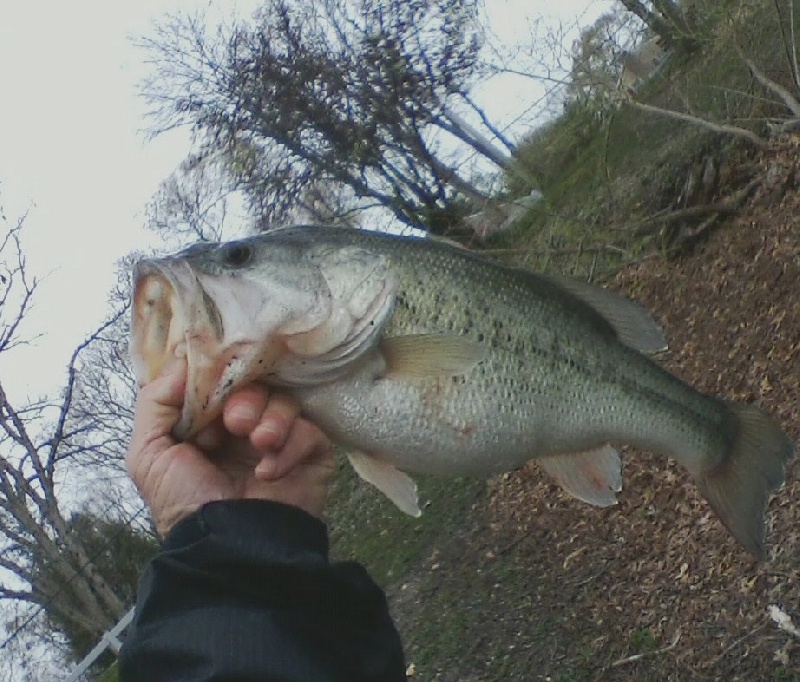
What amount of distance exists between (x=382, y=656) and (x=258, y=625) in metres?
0.32

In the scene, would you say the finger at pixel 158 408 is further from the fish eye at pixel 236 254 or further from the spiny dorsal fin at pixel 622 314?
the spiny dorsal fin at pixel 622 314

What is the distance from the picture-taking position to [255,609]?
1.79m

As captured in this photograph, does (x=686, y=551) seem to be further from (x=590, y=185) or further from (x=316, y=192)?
(x=316, y=192)

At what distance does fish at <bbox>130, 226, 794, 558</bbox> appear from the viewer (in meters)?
2.13

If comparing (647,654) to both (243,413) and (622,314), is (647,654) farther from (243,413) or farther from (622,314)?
(243,413)

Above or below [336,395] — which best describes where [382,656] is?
below

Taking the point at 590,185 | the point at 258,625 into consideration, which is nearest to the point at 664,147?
the point at 590,185

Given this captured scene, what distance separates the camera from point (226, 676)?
64.7 inches

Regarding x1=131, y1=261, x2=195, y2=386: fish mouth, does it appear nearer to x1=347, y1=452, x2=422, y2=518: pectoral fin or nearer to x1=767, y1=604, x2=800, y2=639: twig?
x1=347, y1=452, x2=422, y2=518: pectoral fin

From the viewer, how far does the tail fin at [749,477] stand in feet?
9.04

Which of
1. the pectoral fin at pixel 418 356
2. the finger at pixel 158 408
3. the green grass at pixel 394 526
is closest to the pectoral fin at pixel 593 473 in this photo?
the pectoral fin at pixel 418 356

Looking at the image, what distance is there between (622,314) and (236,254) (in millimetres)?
1140

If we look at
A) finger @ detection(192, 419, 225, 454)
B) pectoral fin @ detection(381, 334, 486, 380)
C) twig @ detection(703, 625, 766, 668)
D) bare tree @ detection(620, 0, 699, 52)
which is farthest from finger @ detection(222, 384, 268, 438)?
bare tree @ detection(620, 0, 699, 52)

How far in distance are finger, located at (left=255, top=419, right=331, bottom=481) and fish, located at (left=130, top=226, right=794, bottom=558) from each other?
52 mm
